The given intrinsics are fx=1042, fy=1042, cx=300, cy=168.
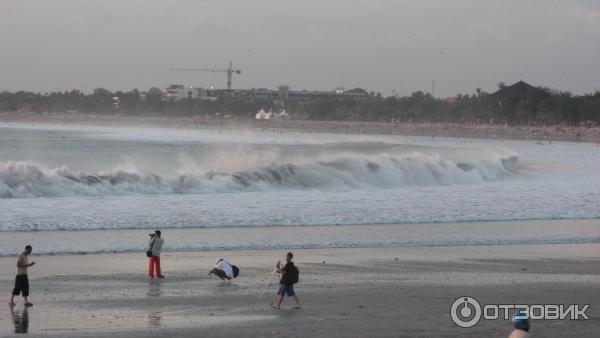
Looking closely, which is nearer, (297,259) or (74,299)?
(74,299)

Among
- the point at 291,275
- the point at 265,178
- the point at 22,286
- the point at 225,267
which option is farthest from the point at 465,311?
the point at 265,178

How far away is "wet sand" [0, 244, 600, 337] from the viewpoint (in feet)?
47.8

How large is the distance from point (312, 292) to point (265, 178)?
2623cm

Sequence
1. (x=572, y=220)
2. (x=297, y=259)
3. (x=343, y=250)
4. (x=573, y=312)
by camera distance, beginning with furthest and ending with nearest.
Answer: (x=572, y=220), (x=343, y=250), (x=297, y=259), (x=573, y=312)

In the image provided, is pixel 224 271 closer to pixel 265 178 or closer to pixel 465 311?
pixel 465 311

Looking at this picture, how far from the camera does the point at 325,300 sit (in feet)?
55.0

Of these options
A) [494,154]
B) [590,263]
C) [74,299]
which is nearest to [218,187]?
[590,263]

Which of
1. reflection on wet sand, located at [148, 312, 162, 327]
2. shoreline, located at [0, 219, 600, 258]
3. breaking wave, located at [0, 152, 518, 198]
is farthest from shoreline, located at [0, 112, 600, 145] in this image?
reflection on wet sand, located at [148, 312, 162, 327]

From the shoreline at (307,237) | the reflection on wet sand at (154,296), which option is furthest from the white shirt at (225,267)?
the shoreline at (307,237)

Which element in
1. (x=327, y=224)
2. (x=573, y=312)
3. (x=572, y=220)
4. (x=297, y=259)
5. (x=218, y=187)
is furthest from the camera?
(x=218, y=187)

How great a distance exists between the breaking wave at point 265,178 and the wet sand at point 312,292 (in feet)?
52.2

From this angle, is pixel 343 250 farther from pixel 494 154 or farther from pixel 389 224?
pixel 494 154

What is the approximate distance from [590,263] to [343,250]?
17.6ft

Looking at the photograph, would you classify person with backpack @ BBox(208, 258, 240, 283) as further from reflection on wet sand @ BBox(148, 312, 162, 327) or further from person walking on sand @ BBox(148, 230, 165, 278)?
reflection on wet sand @ BBox(148, 312, 162, 327)
